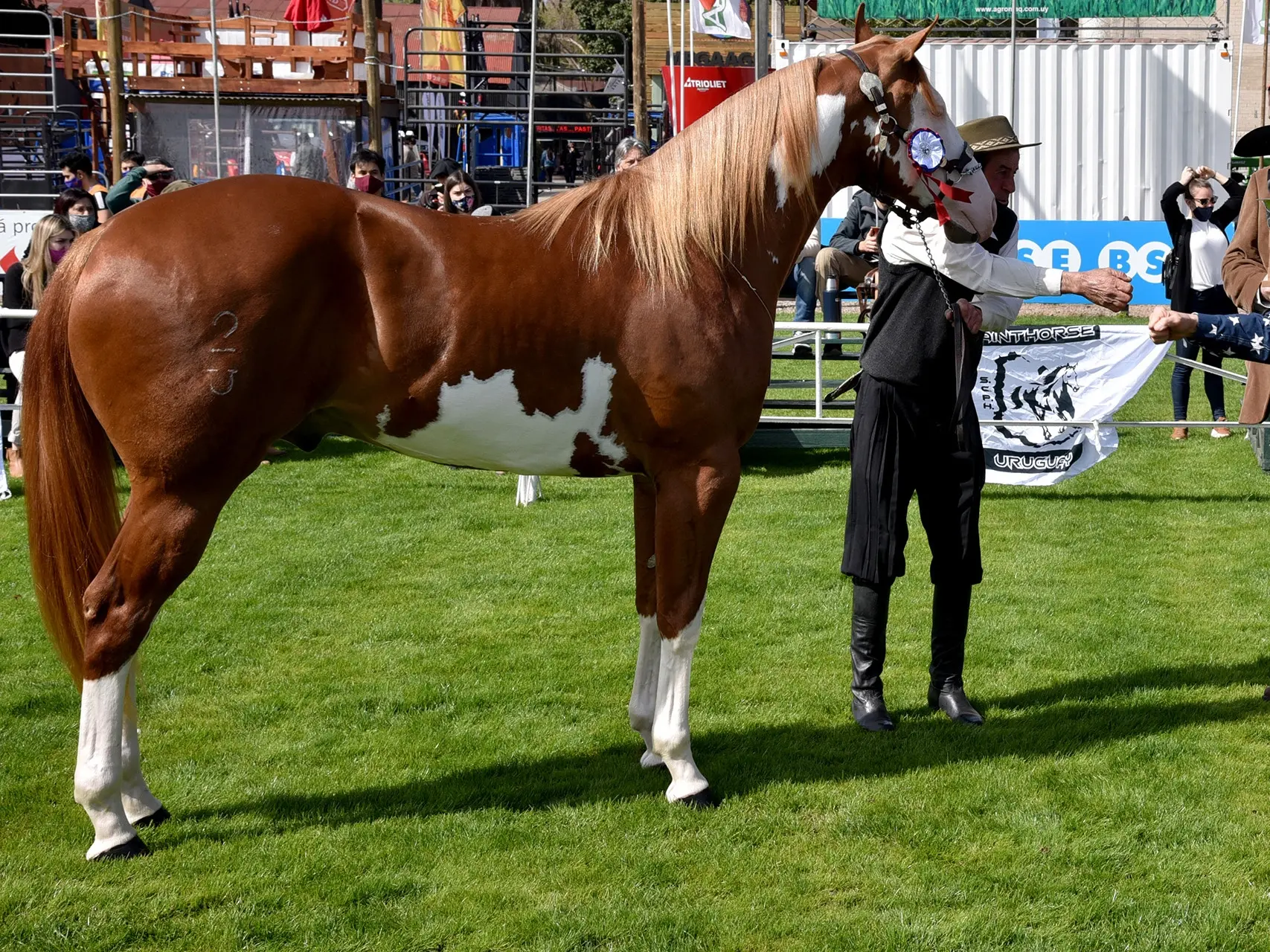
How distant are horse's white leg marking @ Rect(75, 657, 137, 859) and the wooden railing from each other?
13.5m

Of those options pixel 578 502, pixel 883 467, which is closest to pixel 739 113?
pixel 883 467

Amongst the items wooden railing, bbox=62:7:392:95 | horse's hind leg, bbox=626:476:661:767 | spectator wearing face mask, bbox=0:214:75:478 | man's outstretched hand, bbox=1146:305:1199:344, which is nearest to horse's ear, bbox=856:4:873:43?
man's outstretched hand, bbox=1146:305:1199:344

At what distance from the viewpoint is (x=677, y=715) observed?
404cm

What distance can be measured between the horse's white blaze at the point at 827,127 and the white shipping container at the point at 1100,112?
14.3 metres

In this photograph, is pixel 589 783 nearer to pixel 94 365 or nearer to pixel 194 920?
pixel 194 920

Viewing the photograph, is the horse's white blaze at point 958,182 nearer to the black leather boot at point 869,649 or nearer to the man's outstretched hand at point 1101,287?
the man's outstretched hand at point 1101,287

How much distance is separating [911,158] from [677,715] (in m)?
1.91

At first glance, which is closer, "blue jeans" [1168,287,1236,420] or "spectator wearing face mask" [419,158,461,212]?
"spectator wearing face mask" [419,158,461,212]

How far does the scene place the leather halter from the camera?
3.94 metres

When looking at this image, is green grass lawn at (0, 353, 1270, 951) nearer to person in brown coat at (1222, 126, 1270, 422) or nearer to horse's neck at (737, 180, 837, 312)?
person in brown coat at (1222, 126, 1270, 422)

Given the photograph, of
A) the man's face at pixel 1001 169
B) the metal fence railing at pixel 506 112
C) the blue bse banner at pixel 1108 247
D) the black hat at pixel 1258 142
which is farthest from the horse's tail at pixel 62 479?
the blue bse banner at pixel 1108 247

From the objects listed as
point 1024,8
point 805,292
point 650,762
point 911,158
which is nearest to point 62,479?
point 650,762

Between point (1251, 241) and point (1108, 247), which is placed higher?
point (1108, 247)

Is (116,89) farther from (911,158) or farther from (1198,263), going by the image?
(911,158)
